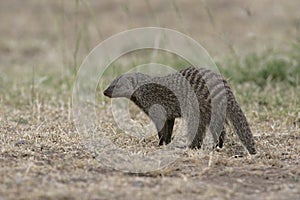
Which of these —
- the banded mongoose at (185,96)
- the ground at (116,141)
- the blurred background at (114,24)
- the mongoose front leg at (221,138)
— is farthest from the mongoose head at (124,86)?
the blurred background at (114,24)

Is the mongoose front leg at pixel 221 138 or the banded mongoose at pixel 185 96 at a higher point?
the banded mongoose at pixel 185 96

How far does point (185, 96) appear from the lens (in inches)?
173

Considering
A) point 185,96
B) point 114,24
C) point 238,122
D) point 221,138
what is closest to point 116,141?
point 185,96

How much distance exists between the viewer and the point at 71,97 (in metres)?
6.00

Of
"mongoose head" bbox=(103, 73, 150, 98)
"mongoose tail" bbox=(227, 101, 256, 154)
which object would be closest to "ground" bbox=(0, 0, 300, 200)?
"mongoose tail" bbox=(227, 101, 256, 154)

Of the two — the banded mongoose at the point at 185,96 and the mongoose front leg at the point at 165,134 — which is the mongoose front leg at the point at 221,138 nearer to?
the banded mongoose at the point at 185,96

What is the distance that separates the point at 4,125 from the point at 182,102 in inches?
54.6

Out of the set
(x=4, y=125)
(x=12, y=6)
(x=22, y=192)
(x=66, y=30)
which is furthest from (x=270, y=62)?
(x=12, y=6)

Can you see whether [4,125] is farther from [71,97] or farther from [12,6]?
[12,6]

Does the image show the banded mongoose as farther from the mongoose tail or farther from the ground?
the ground

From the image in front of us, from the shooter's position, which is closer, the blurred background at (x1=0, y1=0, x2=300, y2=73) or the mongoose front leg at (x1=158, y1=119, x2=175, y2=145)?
the mongoose front leg at (x1=158, y1=119, x2=175, y2=145)

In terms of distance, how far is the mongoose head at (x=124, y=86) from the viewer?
4.61m

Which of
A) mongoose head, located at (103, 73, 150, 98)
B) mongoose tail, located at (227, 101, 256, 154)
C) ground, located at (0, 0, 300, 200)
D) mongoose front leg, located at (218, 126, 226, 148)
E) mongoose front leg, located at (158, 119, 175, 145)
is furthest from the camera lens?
mongoose head, located at (103, 73, 150, 98)

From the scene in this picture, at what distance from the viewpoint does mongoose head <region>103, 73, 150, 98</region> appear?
182 inches
